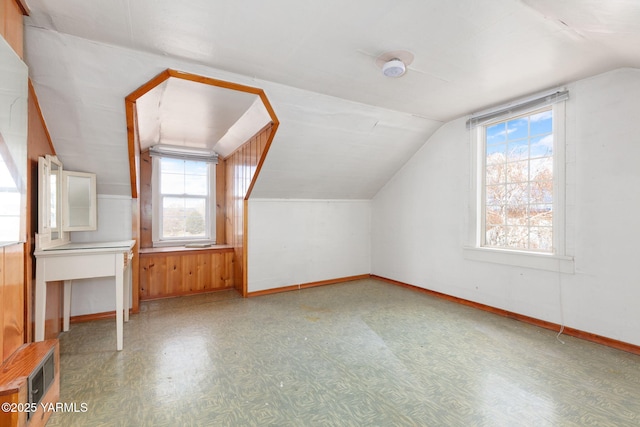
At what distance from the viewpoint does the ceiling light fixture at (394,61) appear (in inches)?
87.0

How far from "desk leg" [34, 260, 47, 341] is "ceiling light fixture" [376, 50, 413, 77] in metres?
3.02

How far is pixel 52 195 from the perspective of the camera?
96.0 inches

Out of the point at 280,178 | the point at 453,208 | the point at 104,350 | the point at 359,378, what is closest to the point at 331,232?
the point at 280,178

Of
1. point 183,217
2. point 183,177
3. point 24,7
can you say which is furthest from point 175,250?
point 24,7

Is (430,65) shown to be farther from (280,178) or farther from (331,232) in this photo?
(331,232)

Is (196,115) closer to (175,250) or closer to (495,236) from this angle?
(175,250)

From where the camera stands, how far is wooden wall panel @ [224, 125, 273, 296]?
3.72 metres

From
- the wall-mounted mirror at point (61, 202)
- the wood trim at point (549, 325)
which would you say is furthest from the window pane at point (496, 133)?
the wall-mounted mirror at point (61, 202)

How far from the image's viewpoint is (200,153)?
4.76m

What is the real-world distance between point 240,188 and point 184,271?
141cm

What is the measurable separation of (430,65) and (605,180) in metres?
1.87

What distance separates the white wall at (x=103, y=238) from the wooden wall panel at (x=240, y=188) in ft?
4.48

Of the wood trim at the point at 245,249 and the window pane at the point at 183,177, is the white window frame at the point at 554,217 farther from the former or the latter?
the window pane at the point at 183,177

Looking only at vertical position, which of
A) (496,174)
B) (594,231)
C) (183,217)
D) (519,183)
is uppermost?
(496,174)
